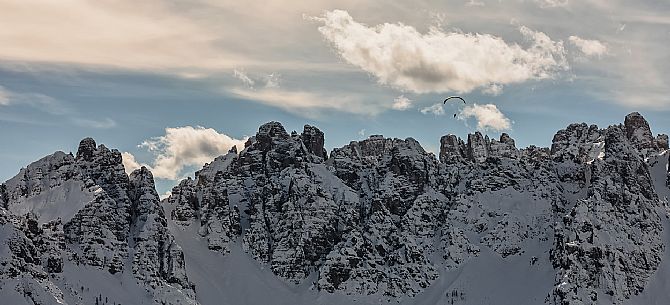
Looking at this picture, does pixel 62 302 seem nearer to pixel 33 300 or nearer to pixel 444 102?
pixel 33 300

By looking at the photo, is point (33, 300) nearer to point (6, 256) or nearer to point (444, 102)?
point (6, 256)

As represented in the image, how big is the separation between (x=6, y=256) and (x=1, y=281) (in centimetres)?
830

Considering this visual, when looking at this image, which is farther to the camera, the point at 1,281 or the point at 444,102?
the point at 1,281

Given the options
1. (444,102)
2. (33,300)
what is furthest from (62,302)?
(444,102)

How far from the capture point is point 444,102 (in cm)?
15950

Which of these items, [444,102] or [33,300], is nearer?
[444,102]

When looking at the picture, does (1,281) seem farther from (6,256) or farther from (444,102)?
(444,102)

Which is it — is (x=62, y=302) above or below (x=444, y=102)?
below

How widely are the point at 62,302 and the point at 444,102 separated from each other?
106022mm

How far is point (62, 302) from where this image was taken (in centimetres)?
19938

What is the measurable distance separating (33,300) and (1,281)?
8428 mm

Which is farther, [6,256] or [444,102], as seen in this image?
[6,256]

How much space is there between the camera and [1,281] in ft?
627

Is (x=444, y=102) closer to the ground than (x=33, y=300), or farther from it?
farther from it
